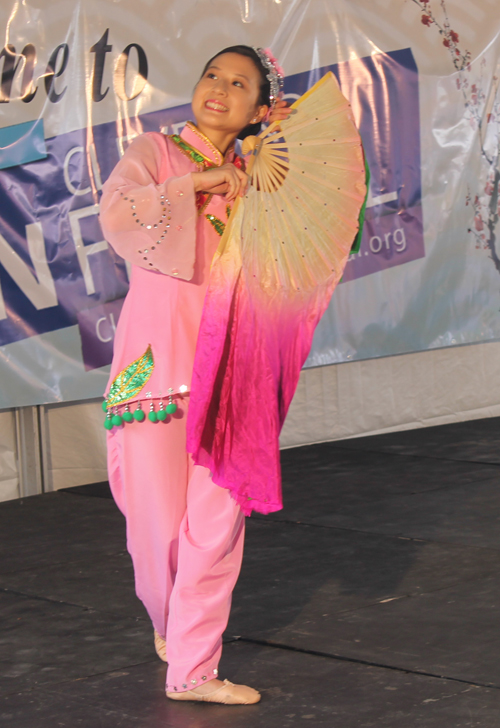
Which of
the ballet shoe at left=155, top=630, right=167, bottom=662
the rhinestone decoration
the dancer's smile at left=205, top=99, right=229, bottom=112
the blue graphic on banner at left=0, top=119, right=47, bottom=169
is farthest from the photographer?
the blue graphic on banner at left=0, top=119, right=47, bottom=169

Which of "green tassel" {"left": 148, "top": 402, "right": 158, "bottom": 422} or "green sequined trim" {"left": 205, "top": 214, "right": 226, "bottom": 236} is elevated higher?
"green sequined trim" {"left": 205, "top": 214, "right": 226, "bottom": 236}

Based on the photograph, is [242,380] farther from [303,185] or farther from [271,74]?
[271,74]

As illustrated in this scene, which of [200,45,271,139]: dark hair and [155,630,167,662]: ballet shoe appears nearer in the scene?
[200,45,271,139]: dark hair

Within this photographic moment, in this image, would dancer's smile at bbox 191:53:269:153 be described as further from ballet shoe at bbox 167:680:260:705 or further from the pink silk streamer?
ballet shoe at bbox 167:680:260:705

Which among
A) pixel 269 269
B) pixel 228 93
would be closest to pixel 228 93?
pixel 228 93

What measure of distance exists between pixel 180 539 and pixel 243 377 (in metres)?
0.33

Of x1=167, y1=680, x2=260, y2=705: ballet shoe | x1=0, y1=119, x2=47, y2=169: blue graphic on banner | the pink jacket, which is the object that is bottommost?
x1=167, y1=680, x2=260, y2=705: ballet shoe

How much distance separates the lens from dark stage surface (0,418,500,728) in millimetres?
1910

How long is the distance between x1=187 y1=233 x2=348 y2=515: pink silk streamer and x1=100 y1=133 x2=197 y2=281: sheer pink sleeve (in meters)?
0.08

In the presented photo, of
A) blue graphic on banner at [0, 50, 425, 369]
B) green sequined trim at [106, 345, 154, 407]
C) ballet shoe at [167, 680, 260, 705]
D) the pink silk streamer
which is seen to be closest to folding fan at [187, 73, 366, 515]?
the pink silk streamer

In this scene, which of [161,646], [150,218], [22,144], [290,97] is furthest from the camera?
[290,97]

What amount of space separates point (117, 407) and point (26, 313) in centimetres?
185

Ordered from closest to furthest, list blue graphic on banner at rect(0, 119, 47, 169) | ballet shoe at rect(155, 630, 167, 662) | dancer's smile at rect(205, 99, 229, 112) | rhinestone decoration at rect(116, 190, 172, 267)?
1. rhinestone decoration at rect(116, 190, 172, 267)
2. dancer's smile at rect(205, 99, 229, 112)
3. ballet shoe at rect(155, 630, 167, 662)
4. blue graphic on banner at rect(0, 119, 47, 169)

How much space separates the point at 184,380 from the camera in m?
1.94
